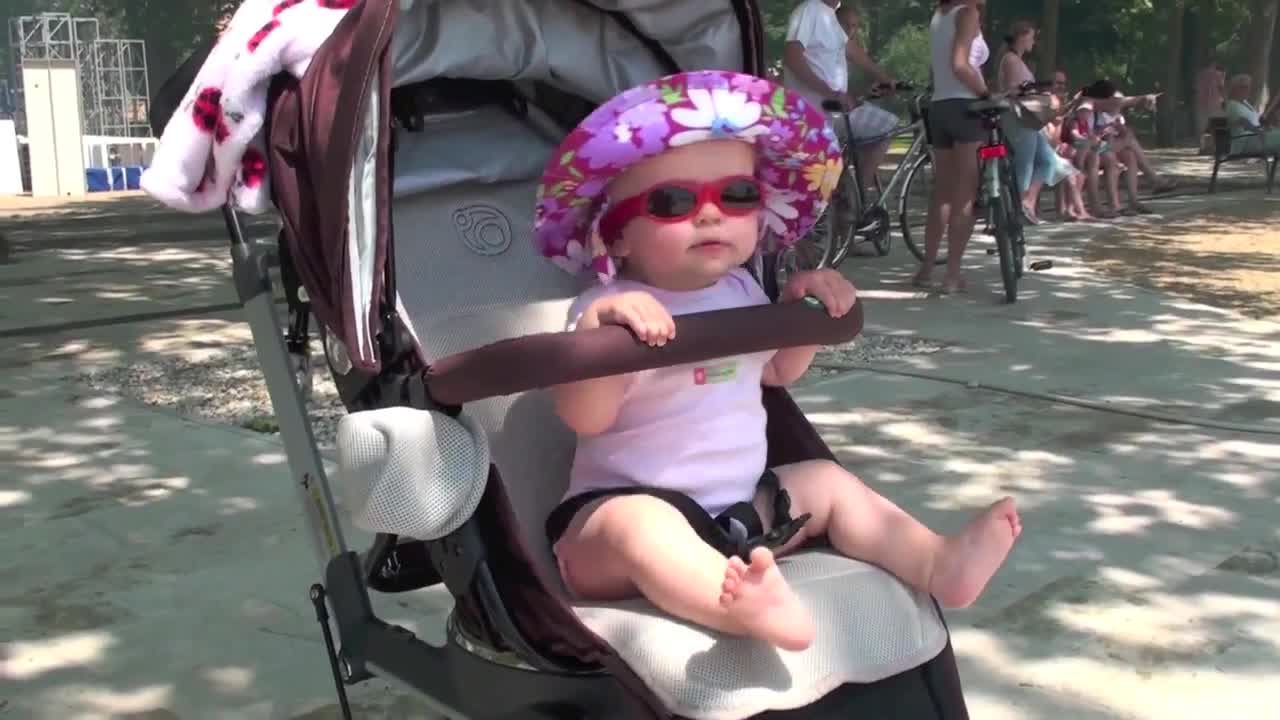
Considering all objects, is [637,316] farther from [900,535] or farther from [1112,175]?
[1112,175]

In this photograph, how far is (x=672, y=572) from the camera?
2211mm

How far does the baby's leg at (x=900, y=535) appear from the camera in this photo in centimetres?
233

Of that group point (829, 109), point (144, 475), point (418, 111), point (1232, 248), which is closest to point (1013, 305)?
point (829, 109)

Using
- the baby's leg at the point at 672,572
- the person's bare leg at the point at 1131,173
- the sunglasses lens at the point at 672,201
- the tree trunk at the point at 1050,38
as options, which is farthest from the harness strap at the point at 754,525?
the tree trunk at the point at 1050,38

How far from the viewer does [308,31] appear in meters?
2.57

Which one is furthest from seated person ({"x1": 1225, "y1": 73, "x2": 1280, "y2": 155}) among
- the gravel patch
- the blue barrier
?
the blue barrier

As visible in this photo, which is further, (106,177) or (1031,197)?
(106,177)

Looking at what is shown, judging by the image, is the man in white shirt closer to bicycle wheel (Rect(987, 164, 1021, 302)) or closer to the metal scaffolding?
bicycle wheel (Rect(987, 164, 1021, 302))

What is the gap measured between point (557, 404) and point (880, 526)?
0.59m

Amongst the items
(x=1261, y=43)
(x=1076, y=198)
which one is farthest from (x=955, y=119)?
(x=1261, y=43)

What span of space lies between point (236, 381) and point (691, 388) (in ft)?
13.7

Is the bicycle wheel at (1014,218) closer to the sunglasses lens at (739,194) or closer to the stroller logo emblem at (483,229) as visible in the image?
the stroller logo emblem at (483,229)

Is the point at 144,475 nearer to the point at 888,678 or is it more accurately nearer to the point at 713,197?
the point at 713,197

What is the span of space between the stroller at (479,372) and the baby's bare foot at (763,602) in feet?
0.24
